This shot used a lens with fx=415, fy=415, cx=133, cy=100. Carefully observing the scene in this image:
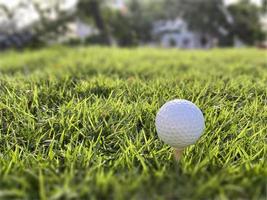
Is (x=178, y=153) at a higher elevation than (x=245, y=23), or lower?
higher

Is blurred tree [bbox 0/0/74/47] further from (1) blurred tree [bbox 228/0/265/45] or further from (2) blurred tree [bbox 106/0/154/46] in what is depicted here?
(1) blurred tree [bbox 228/0/265/45]

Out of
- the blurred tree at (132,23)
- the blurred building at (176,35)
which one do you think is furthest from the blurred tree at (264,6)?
the blurred tree at (132,23)

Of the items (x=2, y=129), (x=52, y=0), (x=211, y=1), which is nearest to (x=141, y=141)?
(x=2, y=129)

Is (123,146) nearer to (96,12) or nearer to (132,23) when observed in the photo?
(96,12)

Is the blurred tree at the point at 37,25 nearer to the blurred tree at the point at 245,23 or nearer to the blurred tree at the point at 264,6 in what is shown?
the blurred tree at the point at 245,23

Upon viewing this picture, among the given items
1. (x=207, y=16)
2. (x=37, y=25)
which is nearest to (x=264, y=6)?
(x=207, y=16)

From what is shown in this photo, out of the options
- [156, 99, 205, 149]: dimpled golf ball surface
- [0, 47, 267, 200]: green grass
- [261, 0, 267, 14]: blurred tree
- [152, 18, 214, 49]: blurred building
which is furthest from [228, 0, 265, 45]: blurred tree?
[156, 99, 205, 149]: dimpled golf ball surface
